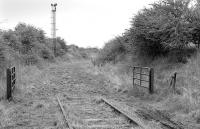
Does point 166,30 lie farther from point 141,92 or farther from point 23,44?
point 23,44

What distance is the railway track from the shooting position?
8.72 metres

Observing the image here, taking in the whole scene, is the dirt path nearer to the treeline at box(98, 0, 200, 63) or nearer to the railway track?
the railway track

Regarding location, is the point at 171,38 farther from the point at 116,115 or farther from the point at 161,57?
the point at 116,115

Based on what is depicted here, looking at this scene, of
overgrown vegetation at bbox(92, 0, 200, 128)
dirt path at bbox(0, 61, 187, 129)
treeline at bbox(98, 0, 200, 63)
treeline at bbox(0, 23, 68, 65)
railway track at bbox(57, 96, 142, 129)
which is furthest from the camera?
treeline at bbox(0, 23, 68, 65)

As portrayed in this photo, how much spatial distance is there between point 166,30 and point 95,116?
10.4 m

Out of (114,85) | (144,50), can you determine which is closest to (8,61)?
(114,85)

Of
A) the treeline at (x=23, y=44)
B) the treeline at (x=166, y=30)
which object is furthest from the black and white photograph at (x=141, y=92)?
the treeline at (x=23, y=44)

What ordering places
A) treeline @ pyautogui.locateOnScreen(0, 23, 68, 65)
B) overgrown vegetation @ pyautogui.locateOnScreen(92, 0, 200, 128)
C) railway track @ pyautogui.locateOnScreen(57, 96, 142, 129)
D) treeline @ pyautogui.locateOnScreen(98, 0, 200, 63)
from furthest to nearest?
treeline @ pyautogui.locateOnScreen(0, 23, 68, 65)
treeline @ pyautogui.locateOnScreen(98, 0, 200, 63)
overgrown vegetation @ pyautogui.locateOnScreen(92, 0, 200, 128)
railway track @ pyautogui.locateOnScreen(57, 96, 142, 129)

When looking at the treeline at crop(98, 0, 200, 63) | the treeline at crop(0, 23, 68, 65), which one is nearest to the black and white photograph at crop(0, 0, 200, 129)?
the treeline at crop(98, 0, 200, 63)

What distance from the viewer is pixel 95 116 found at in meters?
10.2

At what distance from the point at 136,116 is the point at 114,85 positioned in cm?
903

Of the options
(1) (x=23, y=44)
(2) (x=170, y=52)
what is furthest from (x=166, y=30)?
(1) (x=23, y=44)

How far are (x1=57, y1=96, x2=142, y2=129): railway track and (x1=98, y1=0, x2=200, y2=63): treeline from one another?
7.56m

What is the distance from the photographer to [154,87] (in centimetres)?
1552
